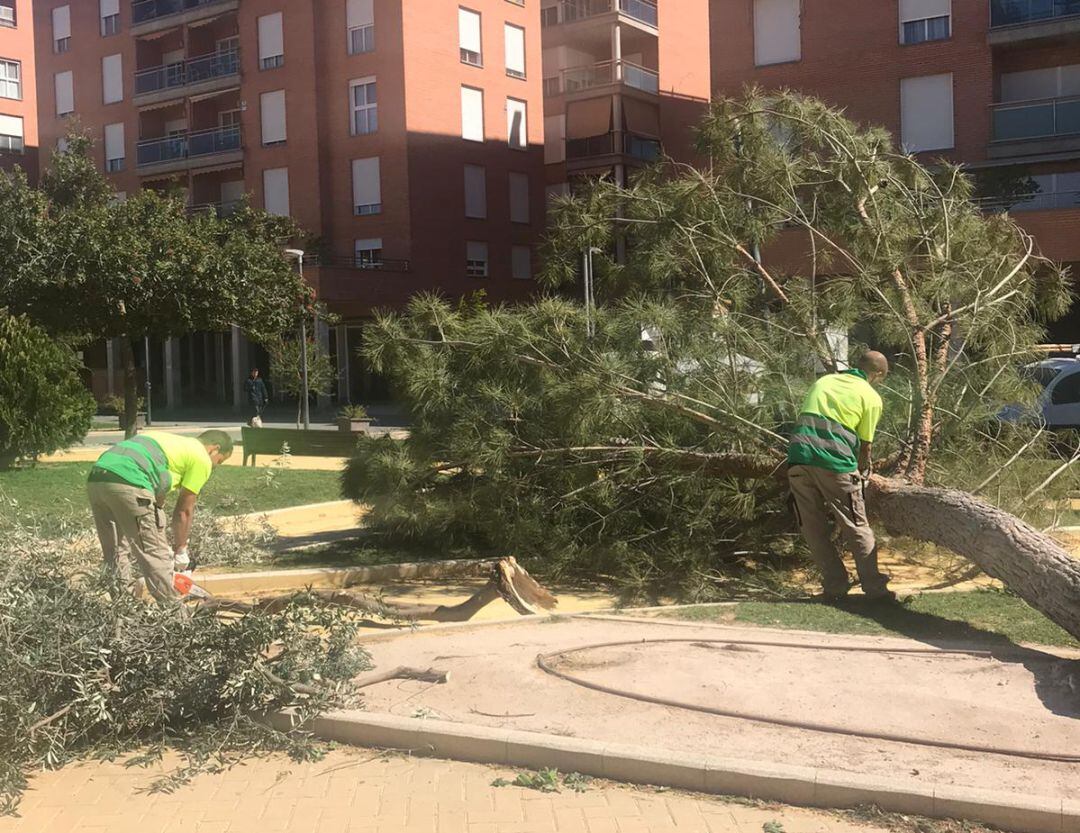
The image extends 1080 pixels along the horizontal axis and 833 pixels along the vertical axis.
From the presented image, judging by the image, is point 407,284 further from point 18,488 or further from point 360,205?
point 18,488

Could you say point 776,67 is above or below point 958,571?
above

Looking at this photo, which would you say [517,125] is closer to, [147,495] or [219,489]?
[219,489]

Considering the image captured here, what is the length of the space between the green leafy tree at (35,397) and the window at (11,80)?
4107 cm

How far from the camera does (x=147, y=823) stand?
4.33 metres

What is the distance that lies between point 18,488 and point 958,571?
10.9 m

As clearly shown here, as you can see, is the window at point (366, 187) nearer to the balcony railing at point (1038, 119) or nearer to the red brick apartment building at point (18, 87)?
the balcony railing at point (1038, 119)

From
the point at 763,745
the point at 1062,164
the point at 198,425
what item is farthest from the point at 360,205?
the point at 763,745

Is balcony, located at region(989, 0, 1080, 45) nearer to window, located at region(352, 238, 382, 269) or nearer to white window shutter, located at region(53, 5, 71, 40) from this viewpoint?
window, located at region(352, 238, 382, 269)

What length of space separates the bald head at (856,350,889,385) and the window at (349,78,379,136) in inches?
1298

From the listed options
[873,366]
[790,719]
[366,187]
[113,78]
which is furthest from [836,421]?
[113,78]

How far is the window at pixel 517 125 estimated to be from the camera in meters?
41.5

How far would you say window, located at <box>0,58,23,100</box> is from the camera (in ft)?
170

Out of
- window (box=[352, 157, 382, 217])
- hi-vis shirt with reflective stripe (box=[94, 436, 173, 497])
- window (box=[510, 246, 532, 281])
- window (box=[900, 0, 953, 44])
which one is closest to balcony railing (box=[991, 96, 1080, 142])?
window (box=[900, 0, 953, 44])

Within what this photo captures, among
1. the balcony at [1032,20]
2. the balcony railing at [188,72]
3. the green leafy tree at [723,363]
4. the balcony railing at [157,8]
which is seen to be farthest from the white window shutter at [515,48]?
the green leafy tree at [723,363]
